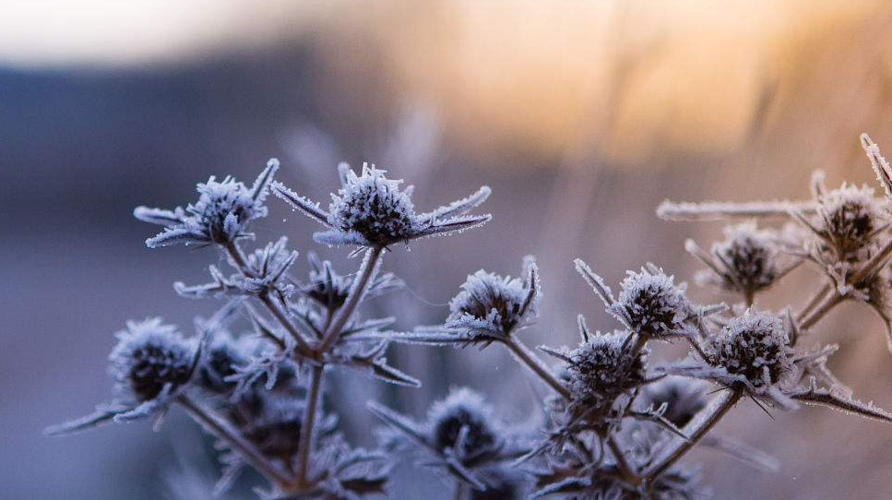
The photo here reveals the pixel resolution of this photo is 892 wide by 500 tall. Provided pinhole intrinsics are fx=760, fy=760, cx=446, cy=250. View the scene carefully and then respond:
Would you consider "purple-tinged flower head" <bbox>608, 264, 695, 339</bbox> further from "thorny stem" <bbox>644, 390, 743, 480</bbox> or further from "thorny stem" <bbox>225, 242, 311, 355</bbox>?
"thorny stem" <bbox>225, 242, 311, 355</bbox>

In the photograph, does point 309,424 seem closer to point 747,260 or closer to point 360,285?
point 360,285

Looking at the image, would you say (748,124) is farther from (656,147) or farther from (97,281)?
(97,281)

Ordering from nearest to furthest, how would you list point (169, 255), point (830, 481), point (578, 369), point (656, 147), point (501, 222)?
1. point (578, 369)
2. point (830, 481)
3. point (656, 147)
4. point (501, 222)
5. point (169, 255)

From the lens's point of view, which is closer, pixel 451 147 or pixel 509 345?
pixel 509 345

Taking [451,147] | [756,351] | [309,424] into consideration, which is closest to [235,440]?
[309,424]

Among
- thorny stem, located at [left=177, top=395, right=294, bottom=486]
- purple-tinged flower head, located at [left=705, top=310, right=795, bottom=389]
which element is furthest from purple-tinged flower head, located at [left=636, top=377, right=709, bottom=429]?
thorny stem, located at [left=177, top=395, right=294, bottom=486]

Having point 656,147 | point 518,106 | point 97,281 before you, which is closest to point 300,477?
point 656,147

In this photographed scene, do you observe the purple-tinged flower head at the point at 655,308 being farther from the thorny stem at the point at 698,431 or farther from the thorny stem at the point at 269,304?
the thorny stem at the point at 269,304
